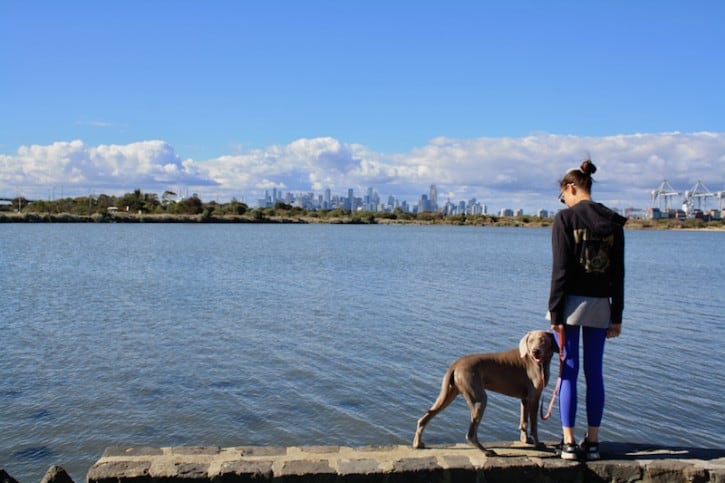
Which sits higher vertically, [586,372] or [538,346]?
[538,346]

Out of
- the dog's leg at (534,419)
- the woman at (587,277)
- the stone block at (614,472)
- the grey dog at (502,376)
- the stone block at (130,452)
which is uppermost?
the woman at (587,277)

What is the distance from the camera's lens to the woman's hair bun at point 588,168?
17.4ft

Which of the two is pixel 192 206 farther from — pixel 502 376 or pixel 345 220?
pixel 502 376

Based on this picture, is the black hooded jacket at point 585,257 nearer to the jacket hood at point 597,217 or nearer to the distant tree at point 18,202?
the jacket hood at point 597,217

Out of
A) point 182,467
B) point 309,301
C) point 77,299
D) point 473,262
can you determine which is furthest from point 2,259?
point 182,467

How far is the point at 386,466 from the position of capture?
5000 millimetres

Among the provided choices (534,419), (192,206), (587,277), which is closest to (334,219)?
(192,206)

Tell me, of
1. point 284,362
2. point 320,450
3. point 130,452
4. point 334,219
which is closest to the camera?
point 130,452

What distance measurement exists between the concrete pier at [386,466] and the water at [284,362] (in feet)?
8.33

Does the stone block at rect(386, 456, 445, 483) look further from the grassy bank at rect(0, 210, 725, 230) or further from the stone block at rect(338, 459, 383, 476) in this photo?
the grassy bank at rect(0, 210, 725, 230)

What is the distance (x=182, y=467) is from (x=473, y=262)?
1459 inches

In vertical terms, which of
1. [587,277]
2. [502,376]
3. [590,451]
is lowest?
[590,451]

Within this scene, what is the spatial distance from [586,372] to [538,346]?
443 mm

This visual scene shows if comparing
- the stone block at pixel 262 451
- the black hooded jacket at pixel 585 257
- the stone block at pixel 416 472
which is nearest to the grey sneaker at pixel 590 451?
the black hooded jacket at pixel 585 257
